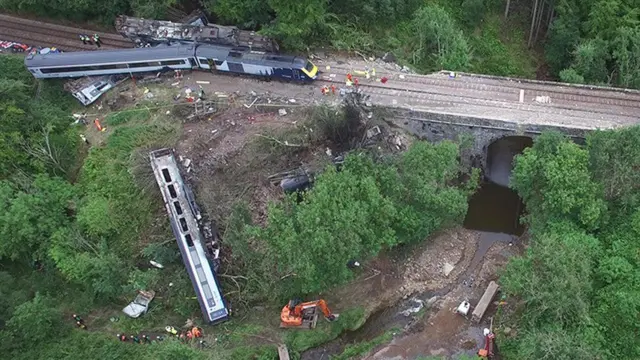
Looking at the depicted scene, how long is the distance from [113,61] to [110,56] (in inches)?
24.8

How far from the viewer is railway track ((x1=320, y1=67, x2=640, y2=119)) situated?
148ft

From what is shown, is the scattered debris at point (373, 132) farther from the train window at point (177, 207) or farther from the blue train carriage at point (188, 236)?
the train window at point (177, 207)

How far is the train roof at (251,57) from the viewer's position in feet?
158

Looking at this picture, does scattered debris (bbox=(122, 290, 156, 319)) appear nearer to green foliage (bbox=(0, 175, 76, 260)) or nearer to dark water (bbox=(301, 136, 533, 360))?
green foliage (bbox=(0, 175, 76, 260))

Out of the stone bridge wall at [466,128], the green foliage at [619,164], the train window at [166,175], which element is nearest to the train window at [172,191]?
the train window at [166,175]

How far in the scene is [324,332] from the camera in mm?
40594

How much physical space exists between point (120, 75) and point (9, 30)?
14894 millimetres

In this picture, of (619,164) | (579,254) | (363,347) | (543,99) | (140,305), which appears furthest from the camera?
(543,99)

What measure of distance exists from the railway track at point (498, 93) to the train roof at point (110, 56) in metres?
13.5

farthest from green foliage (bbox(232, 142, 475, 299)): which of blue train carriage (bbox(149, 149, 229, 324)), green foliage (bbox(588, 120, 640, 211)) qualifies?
green foliage (bbox(588, 120, 640, 211))

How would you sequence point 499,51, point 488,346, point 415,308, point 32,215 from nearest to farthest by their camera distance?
point 488,346
point 32,215
point 415,308
point 499,51

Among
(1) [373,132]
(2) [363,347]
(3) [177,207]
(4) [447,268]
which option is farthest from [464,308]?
(3) [177,207]

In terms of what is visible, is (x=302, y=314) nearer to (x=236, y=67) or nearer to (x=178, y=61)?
(x=236, y=67)

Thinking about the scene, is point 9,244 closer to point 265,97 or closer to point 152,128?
point 152,128
